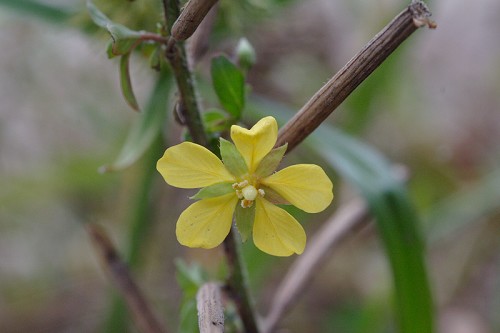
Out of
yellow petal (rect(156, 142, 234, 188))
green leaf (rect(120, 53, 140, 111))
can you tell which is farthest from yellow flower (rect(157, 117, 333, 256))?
green leaf (rect(120, 53, 140, 111))

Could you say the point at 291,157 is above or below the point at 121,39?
below

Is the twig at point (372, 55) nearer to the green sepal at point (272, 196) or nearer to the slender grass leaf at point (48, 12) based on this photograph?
the green sepal at point (272, 196)

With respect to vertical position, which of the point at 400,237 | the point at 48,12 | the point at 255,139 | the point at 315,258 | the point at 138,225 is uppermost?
the point at 255,139

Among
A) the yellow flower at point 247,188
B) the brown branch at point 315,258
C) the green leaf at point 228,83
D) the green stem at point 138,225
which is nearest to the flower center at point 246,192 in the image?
the yellow flower at point 247,188

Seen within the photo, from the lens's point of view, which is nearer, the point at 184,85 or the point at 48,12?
the point at 184,85

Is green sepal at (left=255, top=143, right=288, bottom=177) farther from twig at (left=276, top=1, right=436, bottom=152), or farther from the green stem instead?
the green stem

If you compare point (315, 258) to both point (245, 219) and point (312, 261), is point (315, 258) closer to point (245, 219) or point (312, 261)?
point (312, 261)

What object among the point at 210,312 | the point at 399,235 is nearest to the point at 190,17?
the point at 210,312

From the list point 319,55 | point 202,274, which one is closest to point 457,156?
point 319,55
